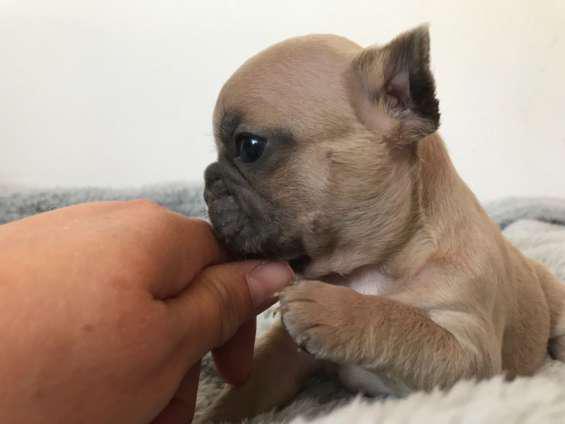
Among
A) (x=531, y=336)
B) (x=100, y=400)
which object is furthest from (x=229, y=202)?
(x=531, y=336)

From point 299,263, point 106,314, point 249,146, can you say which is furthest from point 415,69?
point 106,314

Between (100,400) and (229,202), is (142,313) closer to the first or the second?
(100,400)

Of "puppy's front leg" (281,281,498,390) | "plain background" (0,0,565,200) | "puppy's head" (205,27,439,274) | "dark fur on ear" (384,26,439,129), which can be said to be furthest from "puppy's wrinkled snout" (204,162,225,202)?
"plain background" (0,0,565,200)

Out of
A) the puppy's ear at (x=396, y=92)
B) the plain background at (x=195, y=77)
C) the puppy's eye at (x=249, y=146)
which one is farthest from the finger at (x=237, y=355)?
the plain background at (x=195, y=77)

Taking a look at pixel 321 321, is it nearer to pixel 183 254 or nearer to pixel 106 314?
pixel 183 254

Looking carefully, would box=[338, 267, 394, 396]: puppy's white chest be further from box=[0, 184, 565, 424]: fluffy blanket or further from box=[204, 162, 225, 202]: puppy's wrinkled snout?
box=[204, 162, 225, 202]: puppy's wrinkled snout

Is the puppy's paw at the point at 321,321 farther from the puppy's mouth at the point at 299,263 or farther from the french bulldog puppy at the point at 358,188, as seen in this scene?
the puppy's mouth at the point at 299,263
